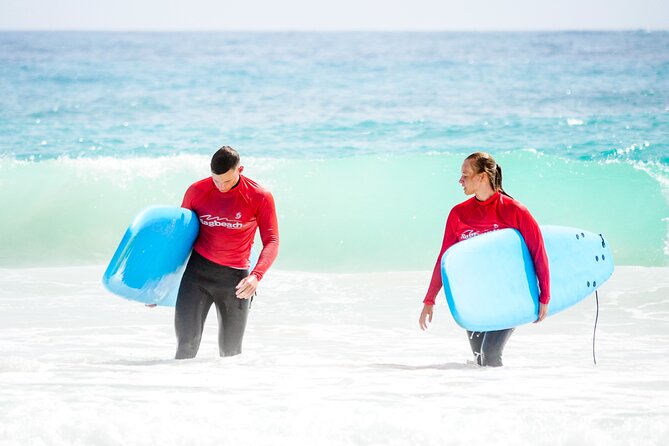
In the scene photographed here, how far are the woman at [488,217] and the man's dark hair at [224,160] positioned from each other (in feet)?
2.63

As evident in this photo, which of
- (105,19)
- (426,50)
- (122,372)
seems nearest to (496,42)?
(426,50)

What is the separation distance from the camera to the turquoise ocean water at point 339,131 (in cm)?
870

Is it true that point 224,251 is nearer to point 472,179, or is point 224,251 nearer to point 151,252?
point 151,252

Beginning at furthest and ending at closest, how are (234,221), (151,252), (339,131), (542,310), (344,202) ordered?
(339,131)
(344,202)
(151,252)
(234,221)
(542,310)

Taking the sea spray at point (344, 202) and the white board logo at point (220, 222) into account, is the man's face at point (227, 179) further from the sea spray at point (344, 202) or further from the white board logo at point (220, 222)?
the sea spray at point (344, 202)

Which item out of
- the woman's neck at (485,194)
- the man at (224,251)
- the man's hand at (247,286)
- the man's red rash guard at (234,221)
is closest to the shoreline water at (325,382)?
the man at (224,251)

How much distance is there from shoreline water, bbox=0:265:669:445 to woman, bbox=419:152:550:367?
35 centimetres

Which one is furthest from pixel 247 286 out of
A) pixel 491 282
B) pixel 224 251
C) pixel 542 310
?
→ pixel 542 310

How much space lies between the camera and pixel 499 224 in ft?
10.7

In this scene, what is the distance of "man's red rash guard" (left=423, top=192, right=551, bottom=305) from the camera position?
3.24m

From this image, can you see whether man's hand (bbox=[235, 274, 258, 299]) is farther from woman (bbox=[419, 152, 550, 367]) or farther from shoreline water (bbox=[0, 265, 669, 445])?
woman (bbox=[419, 152, 550, 367])

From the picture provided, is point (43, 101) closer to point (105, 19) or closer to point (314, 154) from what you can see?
point (105, 19)

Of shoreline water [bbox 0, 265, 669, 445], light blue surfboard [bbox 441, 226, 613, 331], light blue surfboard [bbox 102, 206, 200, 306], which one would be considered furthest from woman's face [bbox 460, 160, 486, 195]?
light blue surfboard [bbox 102, 206, 200, 306]

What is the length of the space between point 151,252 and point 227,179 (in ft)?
1.50
